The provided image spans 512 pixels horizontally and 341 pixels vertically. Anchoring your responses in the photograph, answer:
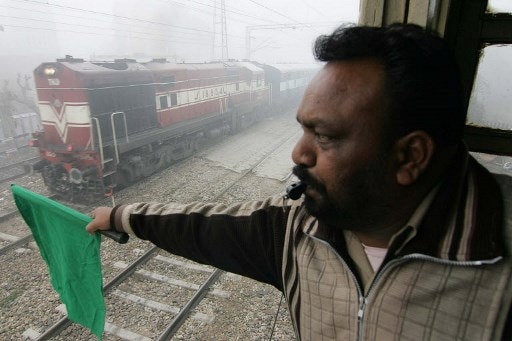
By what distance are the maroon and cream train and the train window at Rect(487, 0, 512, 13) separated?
827 centimetres

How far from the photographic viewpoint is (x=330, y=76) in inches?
45.4

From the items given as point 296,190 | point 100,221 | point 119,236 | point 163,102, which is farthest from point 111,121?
point 296,190

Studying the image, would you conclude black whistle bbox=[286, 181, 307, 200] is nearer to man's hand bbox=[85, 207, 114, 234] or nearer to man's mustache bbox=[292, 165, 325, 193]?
man's mustache bbox=[292, 165, 325, 193]

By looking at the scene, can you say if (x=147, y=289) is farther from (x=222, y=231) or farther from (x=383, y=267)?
(x=383, y=267)

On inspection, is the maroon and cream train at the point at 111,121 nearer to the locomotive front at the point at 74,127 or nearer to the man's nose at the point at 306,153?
the locomotive front at the point at 74,127

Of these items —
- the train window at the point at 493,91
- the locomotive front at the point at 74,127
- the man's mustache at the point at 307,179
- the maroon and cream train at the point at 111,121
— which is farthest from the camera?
the maroon and cream train at the point at 111,121

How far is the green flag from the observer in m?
2.13

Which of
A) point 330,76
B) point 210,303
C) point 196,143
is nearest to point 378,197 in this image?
point 330,76

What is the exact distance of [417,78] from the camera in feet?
3.44

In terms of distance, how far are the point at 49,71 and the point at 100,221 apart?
8.03 m

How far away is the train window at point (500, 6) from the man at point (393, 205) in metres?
0.54

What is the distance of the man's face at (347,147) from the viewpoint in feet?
3.55

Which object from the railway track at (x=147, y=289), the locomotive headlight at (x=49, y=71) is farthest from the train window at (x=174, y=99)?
the railway track at (x=147, y=289)

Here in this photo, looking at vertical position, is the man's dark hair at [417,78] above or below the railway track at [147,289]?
above
